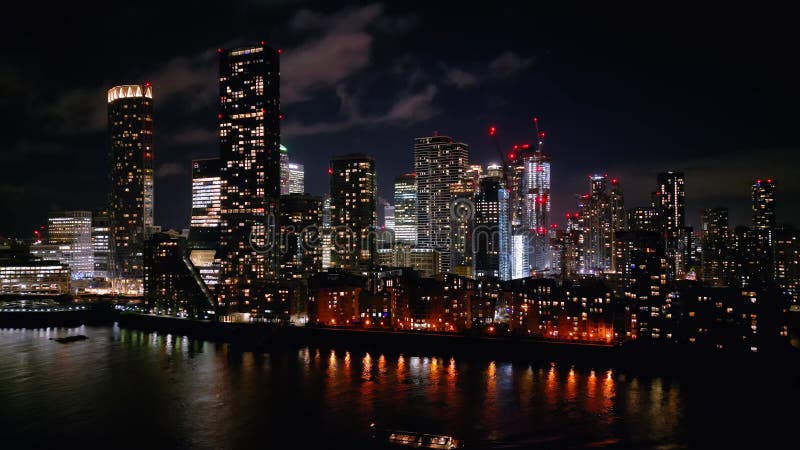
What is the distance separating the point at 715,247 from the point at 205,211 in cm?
6925

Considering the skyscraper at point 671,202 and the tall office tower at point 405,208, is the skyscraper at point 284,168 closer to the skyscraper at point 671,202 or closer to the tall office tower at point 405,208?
the tall office tower at point 405,208

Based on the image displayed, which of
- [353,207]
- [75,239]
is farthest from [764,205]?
[75,239]

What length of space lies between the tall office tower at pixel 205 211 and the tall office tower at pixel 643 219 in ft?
192

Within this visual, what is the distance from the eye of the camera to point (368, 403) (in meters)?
27.6

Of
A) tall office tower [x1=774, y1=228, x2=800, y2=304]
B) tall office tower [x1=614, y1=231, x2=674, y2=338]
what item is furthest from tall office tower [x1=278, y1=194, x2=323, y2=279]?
tall office tower [x1=774, y1=228, x2=800, y2=304]

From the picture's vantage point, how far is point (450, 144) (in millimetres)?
109375

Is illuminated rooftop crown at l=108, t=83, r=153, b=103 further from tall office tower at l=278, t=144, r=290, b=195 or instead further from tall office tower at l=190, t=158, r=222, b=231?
tall office tower at l=278, t=144, r=290, b=195

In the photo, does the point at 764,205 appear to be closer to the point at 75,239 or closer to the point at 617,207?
the point at 617,207

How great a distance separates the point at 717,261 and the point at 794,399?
48.2 metres

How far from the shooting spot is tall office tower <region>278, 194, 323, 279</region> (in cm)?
7194

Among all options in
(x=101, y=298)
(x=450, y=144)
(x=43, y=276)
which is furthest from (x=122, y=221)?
(x=450, y=144)

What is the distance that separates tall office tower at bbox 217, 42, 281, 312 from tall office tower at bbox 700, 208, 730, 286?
49.6 metres

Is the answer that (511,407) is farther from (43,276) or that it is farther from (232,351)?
(43,276)

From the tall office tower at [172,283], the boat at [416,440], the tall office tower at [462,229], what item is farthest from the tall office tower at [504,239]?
the boat at [416,440]
